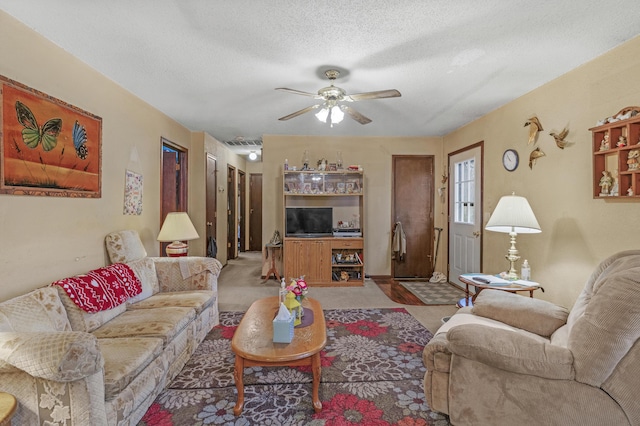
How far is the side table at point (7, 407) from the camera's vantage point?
1233 millimetres

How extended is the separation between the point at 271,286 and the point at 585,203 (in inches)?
152

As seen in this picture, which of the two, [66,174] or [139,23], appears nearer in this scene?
[139,23]

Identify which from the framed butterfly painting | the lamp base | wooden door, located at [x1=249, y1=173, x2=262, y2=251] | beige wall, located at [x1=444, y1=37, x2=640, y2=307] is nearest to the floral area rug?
the lamp base

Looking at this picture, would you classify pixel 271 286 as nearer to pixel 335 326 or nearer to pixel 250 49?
pixel 335 326

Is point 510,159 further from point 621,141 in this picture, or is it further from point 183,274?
point 183,274

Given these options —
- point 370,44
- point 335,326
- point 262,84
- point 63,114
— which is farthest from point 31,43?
point 335,326

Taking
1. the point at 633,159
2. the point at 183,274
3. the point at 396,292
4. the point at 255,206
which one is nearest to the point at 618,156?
the point at 633,159

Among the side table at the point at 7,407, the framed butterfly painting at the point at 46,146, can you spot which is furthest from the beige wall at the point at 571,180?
the framed butterfly painting at the point at 46,146

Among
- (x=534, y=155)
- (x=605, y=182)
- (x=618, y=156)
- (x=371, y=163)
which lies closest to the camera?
(x=618, y=156)

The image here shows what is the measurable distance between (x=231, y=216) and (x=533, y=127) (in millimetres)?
5726

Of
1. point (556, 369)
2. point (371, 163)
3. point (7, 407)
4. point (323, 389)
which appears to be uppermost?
point (371, 163)

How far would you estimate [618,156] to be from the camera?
86.4 inches

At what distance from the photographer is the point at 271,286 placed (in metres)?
4.64

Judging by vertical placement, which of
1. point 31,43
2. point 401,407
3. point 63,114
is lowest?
point 401,407
